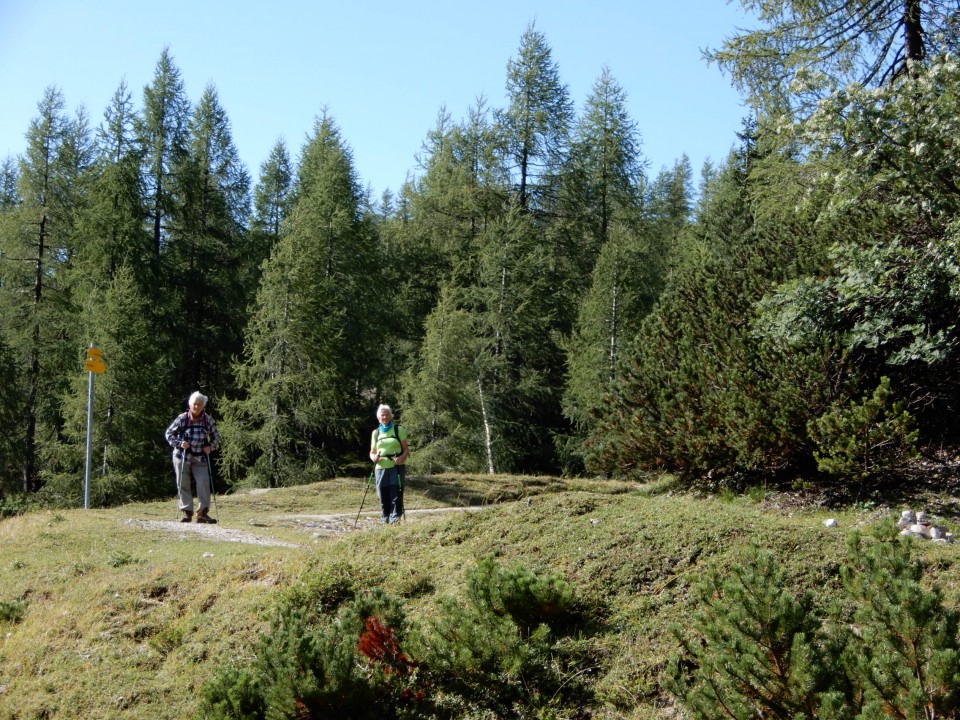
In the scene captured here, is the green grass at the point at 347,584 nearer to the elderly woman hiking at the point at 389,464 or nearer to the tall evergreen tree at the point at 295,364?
the elderly woman hiking at the point at 389,464

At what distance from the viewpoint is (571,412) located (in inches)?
1182

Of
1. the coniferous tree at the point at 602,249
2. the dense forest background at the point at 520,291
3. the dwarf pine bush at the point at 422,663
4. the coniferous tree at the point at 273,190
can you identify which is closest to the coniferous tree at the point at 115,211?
the dense forest background at the point at 520,291

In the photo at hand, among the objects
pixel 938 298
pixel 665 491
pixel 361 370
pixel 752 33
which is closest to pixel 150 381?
pixel 361 370

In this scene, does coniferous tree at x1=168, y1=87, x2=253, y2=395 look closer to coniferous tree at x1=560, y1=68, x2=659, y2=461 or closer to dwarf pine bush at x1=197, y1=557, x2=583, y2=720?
coniferous tree at x1=560, y1=68, x2=659, y2=461

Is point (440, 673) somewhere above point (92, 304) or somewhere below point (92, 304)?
Answer: below

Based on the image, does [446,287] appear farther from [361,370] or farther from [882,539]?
[882,539]

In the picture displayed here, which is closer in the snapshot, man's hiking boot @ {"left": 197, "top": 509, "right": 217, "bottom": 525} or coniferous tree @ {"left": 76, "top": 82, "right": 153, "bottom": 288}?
man's hiking boot @ {"left": 197, "top": 509, "right": 217, "bottom": 525}

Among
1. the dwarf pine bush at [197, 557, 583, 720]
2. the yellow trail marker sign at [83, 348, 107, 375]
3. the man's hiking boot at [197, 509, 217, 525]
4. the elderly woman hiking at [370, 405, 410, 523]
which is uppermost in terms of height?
the yellow trail marker sign at [83, 348, 107, 375]

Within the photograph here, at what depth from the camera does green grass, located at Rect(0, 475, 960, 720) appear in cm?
555

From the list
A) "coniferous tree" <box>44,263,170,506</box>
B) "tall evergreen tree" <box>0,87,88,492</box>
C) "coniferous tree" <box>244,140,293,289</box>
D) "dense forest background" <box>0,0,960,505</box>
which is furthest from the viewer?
"coniferous tree" <box>244,140,293,289</box>

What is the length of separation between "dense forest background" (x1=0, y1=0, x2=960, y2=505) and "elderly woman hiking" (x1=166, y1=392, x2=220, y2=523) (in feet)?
20.1

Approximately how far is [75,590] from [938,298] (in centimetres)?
978

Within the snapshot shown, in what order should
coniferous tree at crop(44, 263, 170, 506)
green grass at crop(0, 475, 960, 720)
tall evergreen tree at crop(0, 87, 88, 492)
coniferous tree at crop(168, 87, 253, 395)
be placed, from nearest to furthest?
green grass at crop(0, 475, 960, 720) → coniferous tree at crop(44, 263, 170, 506) → tall evergreen tree at crop(0, 87, 88, 492) → coniferous tree at crop(168, 87, 253, 395)

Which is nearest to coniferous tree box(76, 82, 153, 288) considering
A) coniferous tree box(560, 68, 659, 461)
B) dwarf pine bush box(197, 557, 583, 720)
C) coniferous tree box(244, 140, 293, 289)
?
coniferous tree box(244, 140, 293, 289)
